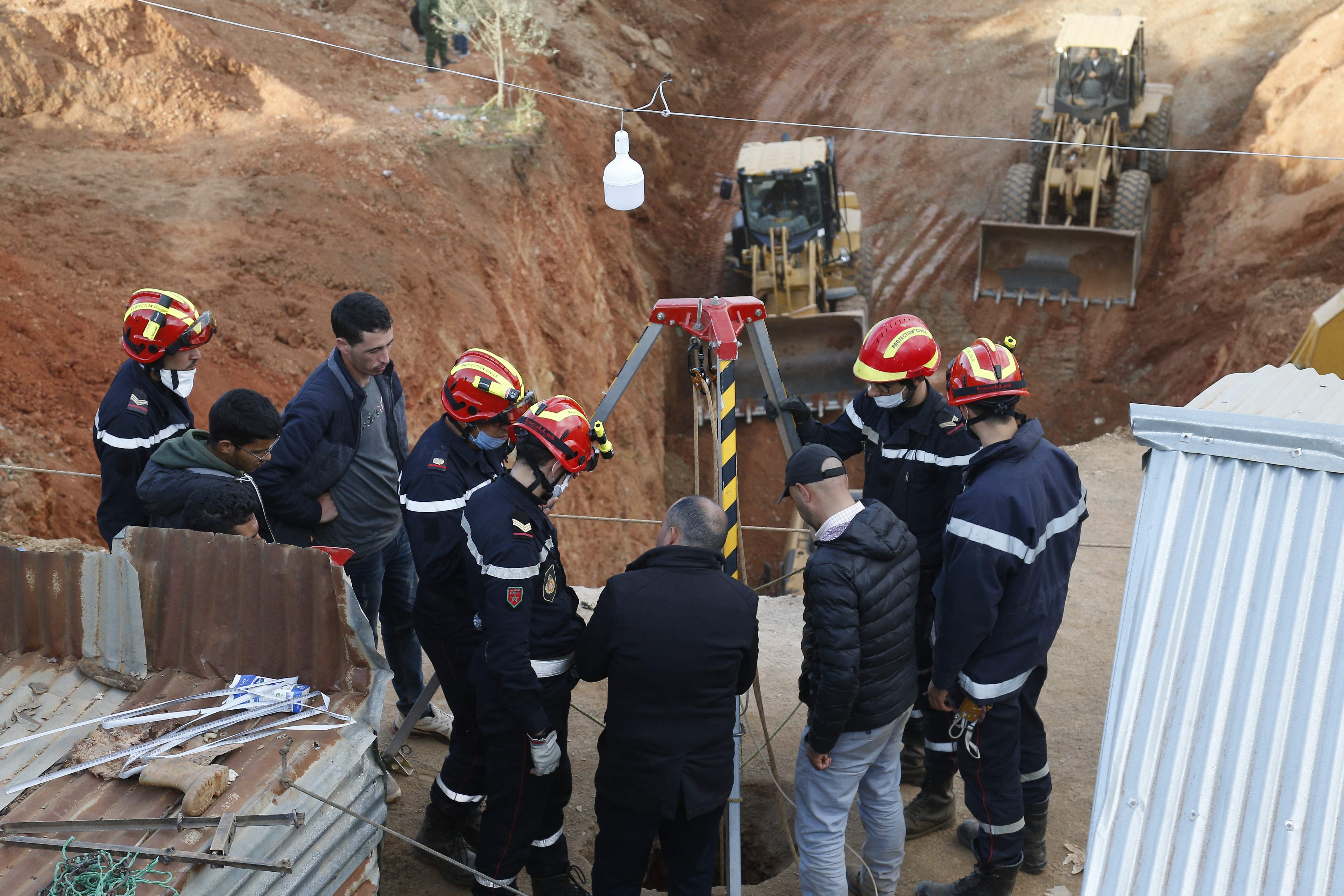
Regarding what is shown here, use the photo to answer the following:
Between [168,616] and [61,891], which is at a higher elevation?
[168,616]

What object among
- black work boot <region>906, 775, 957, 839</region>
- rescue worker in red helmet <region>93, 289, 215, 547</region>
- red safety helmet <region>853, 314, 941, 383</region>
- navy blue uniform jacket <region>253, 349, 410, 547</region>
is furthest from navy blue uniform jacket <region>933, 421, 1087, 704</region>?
rescue worker in red helmet <region>93, 289, 215, 547</region>

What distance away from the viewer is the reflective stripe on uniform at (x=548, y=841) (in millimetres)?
4352

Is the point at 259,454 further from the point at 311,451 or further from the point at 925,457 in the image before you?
the point at 925,457

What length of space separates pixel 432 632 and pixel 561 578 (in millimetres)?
688

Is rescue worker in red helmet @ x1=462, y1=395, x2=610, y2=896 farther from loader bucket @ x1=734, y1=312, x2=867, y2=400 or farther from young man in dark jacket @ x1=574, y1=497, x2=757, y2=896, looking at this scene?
loader bucket @ x1=734, y1=312, x2=867, y2=400

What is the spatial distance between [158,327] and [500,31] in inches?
Answer: 406

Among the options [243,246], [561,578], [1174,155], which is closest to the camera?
[561,578]

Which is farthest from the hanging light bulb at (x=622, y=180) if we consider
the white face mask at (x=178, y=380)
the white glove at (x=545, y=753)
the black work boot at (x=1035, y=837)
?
the black work boot at (x=1035, y=837)

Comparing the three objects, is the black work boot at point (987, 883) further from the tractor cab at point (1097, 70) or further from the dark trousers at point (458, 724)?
the tractor cab at point (1097, 70)

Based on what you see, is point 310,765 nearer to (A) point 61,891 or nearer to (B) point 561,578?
(A) point 61,891

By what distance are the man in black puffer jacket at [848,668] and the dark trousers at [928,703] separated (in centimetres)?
51

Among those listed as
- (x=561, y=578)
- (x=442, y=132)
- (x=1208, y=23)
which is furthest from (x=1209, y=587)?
(x=1208, y=23)

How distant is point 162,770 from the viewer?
333cm

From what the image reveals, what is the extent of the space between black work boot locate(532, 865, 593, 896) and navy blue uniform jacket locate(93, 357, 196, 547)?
2.35 metres
